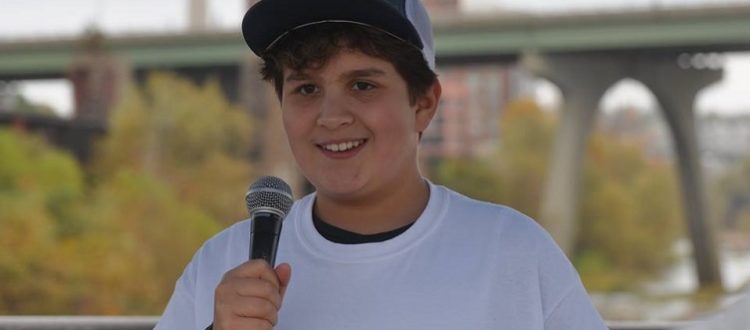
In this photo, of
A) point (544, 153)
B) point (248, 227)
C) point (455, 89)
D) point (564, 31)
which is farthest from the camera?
point (455, 89)

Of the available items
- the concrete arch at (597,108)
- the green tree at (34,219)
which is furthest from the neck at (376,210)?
the concrete arch at (597,108)

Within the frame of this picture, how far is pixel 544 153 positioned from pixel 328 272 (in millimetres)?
39603

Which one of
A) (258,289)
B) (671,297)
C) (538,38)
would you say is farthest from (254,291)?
(671,297)

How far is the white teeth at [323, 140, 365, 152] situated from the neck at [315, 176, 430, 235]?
0.08 meters

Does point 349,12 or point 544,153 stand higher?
point 349,12

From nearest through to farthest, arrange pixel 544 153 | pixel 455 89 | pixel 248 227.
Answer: pixel 248 227, pixel 544 153, pixel 455 89

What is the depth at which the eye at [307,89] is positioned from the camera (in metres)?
1.58

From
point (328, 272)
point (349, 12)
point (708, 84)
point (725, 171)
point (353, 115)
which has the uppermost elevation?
point (349, 12)

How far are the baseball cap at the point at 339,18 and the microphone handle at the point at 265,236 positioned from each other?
27 cm

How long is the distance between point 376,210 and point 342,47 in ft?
0.76

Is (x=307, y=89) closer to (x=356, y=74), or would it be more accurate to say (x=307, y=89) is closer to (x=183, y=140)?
(x=356, y=74)

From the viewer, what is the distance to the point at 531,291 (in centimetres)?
150

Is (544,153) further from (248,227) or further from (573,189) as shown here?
(248,227)

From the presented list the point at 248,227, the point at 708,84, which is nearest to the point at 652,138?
the point at 708,84
